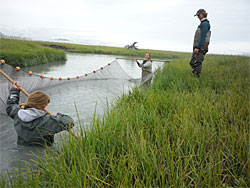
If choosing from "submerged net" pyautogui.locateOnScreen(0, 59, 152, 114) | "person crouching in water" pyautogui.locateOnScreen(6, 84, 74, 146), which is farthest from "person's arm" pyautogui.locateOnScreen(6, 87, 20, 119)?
"submerged net" pyautogui.locateOnScreen(0, 59, 152, 114)

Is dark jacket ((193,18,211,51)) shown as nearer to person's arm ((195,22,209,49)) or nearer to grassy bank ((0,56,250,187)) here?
person's arm ((195,22,209,49))

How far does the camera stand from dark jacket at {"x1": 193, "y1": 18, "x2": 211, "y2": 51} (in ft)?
14.7

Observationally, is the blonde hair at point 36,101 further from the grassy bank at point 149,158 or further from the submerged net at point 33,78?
the submerged net at point 33,78

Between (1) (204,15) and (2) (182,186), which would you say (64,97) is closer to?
(1) (204,15)

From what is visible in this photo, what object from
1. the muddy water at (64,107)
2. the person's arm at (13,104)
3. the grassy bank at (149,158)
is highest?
the person's arm at (13,104)

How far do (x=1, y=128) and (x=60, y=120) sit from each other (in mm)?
1349

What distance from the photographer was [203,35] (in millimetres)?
4527

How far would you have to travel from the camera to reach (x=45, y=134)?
7.37 feet

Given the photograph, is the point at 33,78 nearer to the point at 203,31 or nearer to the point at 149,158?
the point at 149,158

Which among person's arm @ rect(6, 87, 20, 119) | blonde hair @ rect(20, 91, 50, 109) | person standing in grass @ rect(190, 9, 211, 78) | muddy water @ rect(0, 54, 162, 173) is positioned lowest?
muddy water @ rect(0, 54, 162, 173)

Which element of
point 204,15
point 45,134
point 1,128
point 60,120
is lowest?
point 1,128

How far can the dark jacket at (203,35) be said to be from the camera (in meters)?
4.49

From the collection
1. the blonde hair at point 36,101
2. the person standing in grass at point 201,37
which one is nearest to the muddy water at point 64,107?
the blonde hair at point 36,101

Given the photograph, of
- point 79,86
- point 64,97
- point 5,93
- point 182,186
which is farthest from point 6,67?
point 182,186
